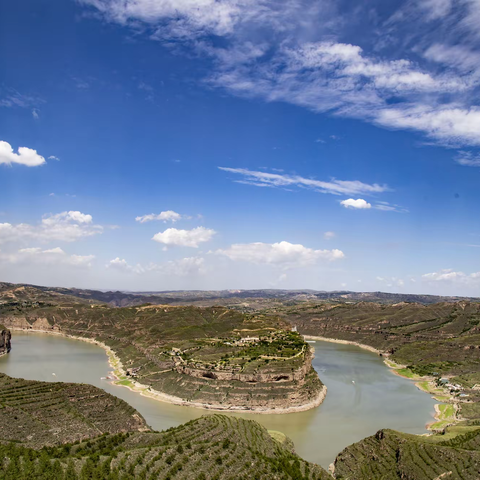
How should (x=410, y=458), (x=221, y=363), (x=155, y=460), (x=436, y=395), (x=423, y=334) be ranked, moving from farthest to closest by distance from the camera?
(x=423, y=334)
(x=436, y=395)
(x=221, y=363)
(x=410, y=458)
(x=155, y=460)

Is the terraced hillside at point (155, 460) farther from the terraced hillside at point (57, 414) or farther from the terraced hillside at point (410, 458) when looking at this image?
the terraced hillside at point (410, 458)

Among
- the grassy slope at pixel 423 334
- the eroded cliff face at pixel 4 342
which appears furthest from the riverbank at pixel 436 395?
the eroded cliff face at pixel 4 342

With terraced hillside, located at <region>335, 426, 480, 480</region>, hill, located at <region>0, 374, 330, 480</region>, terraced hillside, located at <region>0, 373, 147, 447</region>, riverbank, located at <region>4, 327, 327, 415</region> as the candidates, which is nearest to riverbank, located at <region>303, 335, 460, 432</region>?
terraced hillside, located at <region>335, 426, 480, 480</region>

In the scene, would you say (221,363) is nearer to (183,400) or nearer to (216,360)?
(216,360)

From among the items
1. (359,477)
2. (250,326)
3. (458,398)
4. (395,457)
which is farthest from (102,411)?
(250,326)

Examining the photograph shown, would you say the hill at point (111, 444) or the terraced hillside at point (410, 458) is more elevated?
the hill at point (111, 444)

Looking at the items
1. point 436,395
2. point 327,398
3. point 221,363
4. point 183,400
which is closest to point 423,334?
point 436,395
